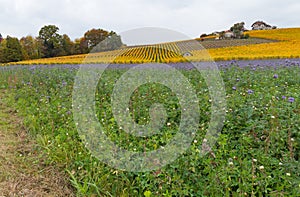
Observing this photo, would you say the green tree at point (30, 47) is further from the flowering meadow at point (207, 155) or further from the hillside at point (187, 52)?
the flowering meadow at point (207, 155)

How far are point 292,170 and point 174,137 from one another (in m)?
1.11

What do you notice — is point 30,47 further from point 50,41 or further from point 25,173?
point 25,173

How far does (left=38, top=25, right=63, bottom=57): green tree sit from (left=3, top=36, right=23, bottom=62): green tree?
5465mm

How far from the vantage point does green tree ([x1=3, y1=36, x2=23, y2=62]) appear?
33438 millimetres

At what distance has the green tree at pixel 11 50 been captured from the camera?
1316 inches

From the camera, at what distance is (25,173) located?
2.54m

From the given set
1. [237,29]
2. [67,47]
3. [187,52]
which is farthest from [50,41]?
[187,52]

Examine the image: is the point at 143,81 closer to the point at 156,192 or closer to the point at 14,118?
the point at 14,118

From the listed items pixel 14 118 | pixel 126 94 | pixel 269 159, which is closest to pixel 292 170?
pixel 269 159

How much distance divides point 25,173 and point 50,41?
136 ft

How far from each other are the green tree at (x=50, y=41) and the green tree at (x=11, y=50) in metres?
5.46

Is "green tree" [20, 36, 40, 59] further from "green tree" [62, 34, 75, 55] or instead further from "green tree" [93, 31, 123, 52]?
"green tree" [93, 31, 123, 52]

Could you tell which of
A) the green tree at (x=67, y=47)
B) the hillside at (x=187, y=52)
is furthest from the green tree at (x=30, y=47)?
the hillside at (x=187, y=52)

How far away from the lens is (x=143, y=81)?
5.03m
